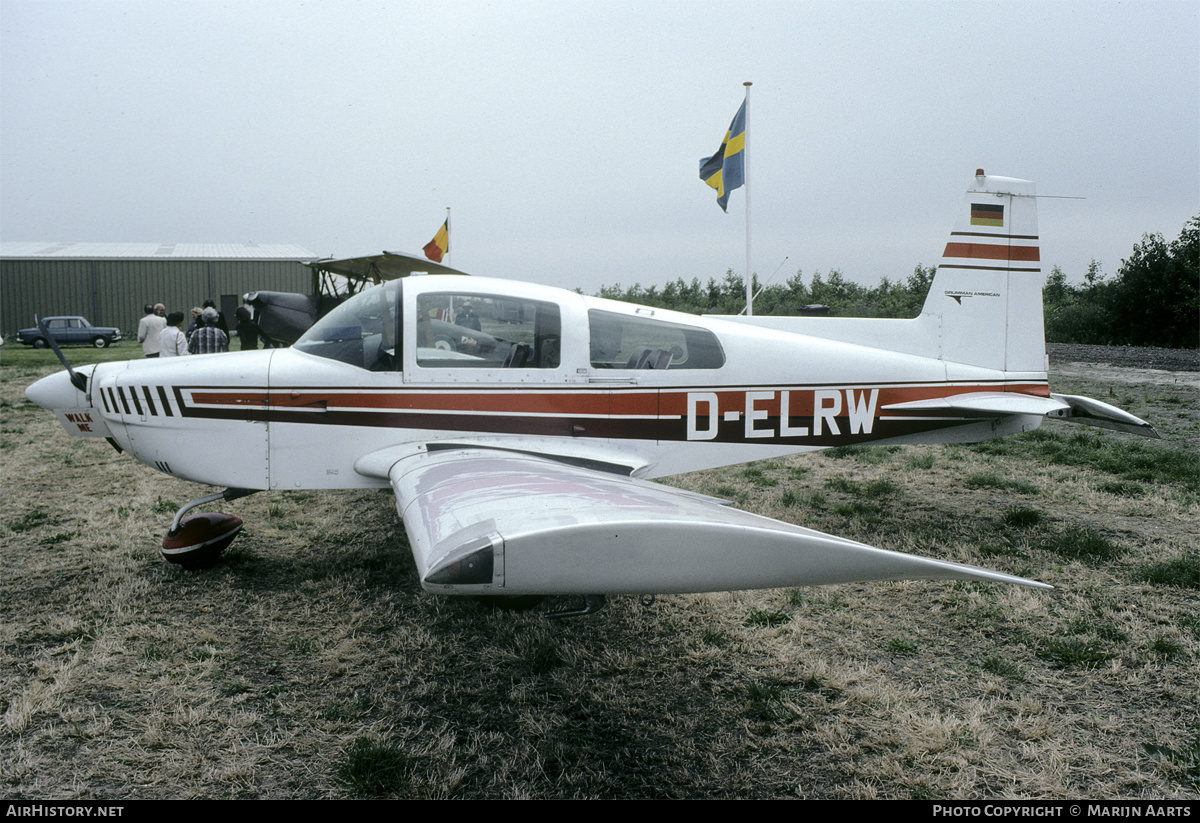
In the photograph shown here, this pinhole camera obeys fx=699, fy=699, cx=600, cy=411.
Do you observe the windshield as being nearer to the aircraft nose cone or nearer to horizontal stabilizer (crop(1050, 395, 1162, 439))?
the aircraft nose cone

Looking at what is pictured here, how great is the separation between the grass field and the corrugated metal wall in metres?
33.5

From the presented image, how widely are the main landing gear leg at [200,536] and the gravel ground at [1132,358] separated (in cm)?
1679

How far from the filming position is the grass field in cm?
241

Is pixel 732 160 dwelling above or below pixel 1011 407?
above

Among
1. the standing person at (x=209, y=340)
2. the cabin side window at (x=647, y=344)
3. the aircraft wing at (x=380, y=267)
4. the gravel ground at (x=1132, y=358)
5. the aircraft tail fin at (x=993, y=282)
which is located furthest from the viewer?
the gravel ground at (x=1132, y=358)

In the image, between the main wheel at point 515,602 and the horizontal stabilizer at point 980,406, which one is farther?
the horizontal stabilizer at point 980,406

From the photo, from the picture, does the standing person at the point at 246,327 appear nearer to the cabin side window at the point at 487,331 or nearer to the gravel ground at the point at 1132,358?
the cabin side window at the point at 487,331

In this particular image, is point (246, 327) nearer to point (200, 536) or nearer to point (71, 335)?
point (200, 536)

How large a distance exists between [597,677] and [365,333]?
2337 millimetres

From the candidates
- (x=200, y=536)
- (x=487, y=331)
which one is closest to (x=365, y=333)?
(x=487, y=331)

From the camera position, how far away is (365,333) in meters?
4.07

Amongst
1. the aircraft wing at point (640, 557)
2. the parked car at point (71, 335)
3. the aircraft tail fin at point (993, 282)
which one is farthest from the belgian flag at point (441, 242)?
the parked car at point (71, 335)

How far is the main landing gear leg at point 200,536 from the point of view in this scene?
13.9ft

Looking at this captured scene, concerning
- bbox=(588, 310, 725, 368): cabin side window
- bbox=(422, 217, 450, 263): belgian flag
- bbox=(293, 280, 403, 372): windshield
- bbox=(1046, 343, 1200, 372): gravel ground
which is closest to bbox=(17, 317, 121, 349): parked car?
bbox=(422, 217, 450, 263): belgian flag
